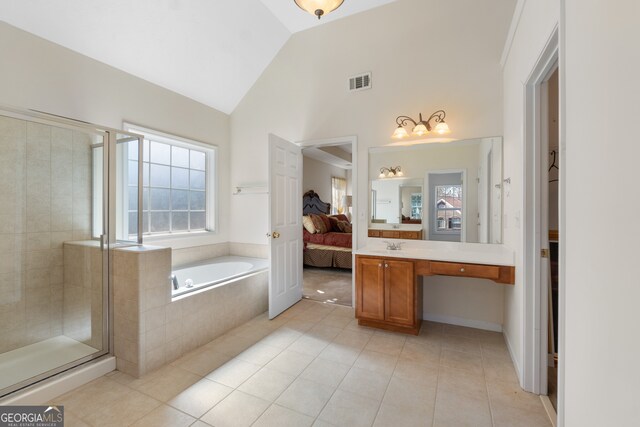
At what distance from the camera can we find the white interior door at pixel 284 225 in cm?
301

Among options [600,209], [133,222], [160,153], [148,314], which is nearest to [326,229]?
[160,153]

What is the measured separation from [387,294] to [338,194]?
5407 millimetres

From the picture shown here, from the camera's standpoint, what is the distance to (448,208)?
293cm

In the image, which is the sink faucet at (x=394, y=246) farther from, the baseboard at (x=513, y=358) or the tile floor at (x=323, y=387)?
the baseboard at (x=513, y=358)

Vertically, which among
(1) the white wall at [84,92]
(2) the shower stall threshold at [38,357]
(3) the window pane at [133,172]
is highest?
(1) the white wall at [84,92]

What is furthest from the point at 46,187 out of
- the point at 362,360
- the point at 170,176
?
the point at 362,360

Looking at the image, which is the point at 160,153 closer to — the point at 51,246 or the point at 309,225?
the point at 51,246

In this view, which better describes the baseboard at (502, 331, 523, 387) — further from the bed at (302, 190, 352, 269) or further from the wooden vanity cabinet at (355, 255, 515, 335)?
the bed at (302, 190, 352, 269)

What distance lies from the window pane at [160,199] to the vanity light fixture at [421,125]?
9.52 ft

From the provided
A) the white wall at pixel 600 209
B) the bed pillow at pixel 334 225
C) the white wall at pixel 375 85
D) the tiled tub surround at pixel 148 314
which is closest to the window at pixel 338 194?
the bed pillow at pixel 334 225

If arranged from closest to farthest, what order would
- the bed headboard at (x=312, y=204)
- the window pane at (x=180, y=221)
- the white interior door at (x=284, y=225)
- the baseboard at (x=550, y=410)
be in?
the baseboard at (x=550, y=410) → the white interior door at (x=284, y=225) → the window pane at (x=180, y=221) → the bed headboard at (x=312, y=204)

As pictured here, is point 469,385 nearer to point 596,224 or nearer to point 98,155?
point 596,224

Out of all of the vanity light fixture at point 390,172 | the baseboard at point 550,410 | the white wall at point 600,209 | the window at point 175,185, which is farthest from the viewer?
the window at point 175,185

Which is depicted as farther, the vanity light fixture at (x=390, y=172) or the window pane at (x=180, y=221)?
the window pane at (x=180, y=221)
